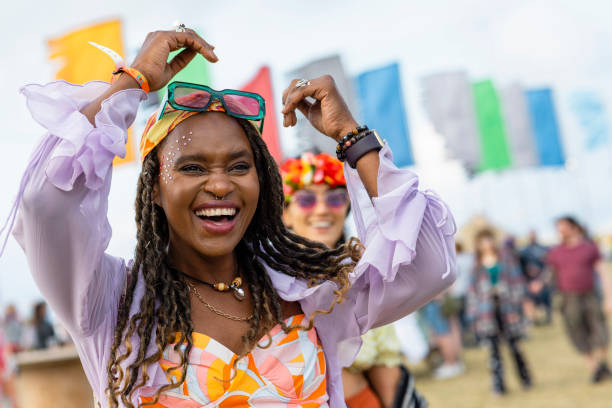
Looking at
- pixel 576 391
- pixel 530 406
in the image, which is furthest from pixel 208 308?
pixel 576 391

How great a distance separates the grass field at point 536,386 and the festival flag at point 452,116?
332 cm

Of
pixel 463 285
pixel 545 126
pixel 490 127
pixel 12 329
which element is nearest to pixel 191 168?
pixel 463 285

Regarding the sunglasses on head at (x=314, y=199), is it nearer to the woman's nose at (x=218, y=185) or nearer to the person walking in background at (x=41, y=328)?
the woman's nose at (x=218, y=185)

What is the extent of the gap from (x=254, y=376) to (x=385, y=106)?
7654mm

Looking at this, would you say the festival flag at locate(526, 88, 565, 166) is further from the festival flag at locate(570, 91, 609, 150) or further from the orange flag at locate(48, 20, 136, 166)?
the orange flag at locate(48, 20, 136, 166)

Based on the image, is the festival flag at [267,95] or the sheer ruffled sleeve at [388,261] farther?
the festival flag at [267,95]

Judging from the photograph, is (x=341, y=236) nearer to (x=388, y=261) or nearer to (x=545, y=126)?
(x=388, y=261)

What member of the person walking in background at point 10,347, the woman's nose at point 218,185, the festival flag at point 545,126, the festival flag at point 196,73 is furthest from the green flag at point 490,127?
the woman's nose at point 218,185

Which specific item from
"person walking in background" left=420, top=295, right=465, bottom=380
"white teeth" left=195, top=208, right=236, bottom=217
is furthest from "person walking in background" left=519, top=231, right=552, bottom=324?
"white teeth" left=195, top=208, right=236, bottom=217

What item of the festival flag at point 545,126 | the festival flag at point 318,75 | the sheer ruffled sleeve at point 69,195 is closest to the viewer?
the sheer ruffled sleeve at point 69,195

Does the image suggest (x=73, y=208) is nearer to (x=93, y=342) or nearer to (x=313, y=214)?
(x=93, y=342)

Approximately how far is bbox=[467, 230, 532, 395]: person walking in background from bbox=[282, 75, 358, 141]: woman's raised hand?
255 inches

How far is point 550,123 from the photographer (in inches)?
563

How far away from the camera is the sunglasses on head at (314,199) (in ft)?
11.8
